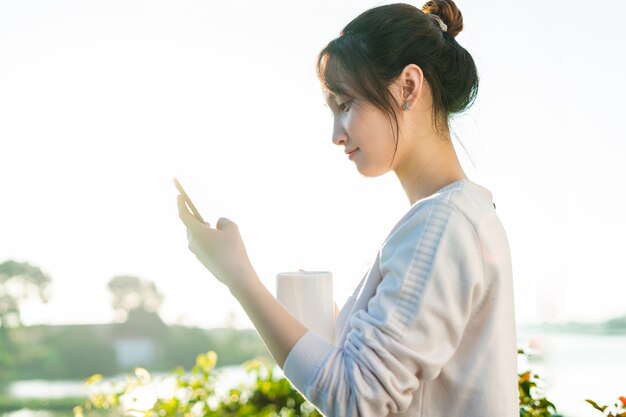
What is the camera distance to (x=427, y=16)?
120cm

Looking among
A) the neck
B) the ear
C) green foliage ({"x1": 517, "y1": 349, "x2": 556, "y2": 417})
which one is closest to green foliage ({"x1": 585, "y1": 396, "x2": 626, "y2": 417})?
green foliage ({"x1": 517, "y1": 349, "x2": 556, "y2": 417})

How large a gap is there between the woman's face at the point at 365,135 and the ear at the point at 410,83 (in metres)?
0.05

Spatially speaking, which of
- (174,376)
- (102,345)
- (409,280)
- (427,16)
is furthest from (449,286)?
(102,345)

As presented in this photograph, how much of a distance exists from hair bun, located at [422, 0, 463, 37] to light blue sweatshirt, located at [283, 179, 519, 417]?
359mm

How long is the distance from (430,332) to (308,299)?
26 centimetres

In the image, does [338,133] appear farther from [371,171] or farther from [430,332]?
[430,332]

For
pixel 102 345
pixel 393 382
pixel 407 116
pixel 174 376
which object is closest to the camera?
pixel 393 382

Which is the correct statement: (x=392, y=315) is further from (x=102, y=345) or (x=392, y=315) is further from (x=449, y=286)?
(x=102, y=345)

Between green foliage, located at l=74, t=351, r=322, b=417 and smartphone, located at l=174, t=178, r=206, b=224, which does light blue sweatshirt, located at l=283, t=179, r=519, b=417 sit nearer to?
smartphone, located at l=174, t=178, r=206, b=224

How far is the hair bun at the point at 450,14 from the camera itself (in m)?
1.25

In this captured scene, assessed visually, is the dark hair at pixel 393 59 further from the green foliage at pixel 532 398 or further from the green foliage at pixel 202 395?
the green foliage at pixel 202 395

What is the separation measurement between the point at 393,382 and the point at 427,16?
0.63 metres

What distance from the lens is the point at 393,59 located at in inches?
43.2

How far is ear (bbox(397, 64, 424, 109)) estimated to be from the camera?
108 cm
